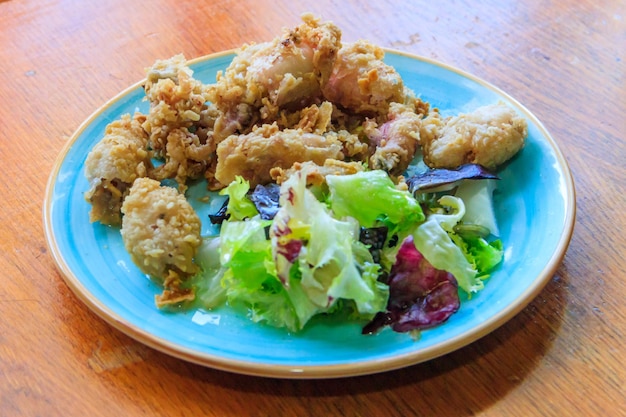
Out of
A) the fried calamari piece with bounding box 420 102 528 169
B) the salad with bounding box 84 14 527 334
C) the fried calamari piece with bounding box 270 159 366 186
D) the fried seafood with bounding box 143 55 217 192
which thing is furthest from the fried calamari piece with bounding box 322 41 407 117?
the fried seafood with bounding box 143 55 217 192

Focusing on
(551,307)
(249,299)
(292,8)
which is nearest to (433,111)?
(551,307)

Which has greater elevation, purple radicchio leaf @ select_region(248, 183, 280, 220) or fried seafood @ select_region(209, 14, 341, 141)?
fried seafood @ select_region(209, 14, 341, 141)

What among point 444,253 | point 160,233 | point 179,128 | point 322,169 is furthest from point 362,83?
point 160,233

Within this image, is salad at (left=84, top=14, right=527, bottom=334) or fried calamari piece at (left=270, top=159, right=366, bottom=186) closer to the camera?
salad at (left=84, top=14, right=527, bottom=334)

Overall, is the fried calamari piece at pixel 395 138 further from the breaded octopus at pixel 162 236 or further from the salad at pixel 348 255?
the breaded octopus at pixel 162 236

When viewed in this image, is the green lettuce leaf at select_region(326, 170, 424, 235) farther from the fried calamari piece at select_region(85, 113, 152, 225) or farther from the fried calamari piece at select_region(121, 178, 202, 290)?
the fried calamari piece at select_region(85, 113, 152, 225)

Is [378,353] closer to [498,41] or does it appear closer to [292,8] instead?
[498,41]

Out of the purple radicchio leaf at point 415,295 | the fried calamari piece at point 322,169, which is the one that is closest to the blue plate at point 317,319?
the purple radicchio leaf at point 415,295
